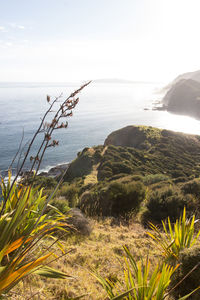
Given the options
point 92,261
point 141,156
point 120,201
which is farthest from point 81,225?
point 141,156

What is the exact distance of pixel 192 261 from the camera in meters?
2.80

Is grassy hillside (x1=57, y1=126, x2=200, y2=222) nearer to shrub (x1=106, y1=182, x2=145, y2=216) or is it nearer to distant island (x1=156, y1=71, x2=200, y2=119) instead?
shrub (x1=106, y1=182, x2=145, y2=216)

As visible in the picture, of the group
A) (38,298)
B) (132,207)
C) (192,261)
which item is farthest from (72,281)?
(132,207)

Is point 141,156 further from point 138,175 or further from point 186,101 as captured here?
point 186,101

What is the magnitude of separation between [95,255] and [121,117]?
107 meters

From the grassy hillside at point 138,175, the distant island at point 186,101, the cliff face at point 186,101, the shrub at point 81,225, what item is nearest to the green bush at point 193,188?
the grassy hillside at point 138,175

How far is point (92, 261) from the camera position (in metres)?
3.62

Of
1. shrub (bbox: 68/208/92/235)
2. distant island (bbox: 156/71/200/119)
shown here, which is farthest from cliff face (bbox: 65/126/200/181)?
distant island (bbox: 156/71/200/119)

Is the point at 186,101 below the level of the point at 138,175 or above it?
above

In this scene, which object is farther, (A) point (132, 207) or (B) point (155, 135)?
(B) point (155, 135)

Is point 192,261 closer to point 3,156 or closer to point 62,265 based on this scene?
point 62,265

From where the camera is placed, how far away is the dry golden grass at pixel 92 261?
104 inches

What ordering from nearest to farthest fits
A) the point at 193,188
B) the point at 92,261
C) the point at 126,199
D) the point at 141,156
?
the point at 92,261, the point at 126,199, the point at 193,188, the point at 141,156

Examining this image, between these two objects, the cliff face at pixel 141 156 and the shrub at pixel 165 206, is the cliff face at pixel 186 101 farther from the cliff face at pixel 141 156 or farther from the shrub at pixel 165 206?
the shrub at pixel 165 206
